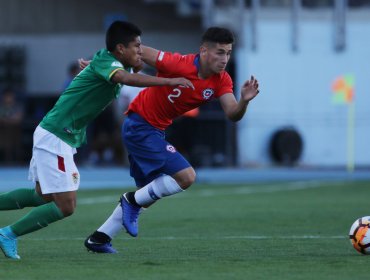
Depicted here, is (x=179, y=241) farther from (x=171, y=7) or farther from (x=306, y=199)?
(x=171, y=7)

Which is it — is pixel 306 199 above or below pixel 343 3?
below

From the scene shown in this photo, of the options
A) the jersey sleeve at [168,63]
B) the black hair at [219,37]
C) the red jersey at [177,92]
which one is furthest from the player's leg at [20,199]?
the black hair at [219,37]

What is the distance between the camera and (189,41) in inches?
1073

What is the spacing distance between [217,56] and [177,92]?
1.47ft

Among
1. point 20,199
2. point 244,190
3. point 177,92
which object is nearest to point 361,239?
point 177,92

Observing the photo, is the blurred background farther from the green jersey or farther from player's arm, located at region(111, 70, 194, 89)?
player's arm, located at region(111, 70, 194, 89)

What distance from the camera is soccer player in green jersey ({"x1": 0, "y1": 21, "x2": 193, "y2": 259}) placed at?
8.59 m

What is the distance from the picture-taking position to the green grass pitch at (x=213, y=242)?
7.67 metres

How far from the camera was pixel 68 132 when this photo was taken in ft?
28.8

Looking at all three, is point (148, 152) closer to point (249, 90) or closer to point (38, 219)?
point (249, 90)

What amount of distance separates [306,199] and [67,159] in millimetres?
8436

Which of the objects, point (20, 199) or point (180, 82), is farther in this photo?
point (20, 199)

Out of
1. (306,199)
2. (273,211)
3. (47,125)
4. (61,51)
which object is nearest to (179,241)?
(47,125)

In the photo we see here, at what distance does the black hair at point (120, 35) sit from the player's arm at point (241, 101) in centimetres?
95
